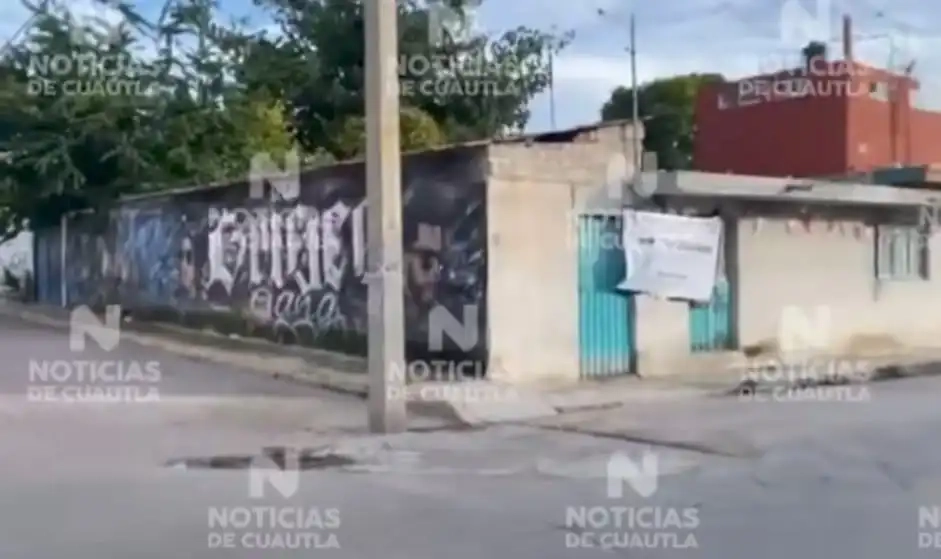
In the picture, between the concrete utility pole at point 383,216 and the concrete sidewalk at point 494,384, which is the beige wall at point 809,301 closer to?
the concrete sidewalk at point 494,384

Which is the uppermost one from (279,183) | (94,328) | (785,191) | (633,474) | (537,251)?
(279,183)

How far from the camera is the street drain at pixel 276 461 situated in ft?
31.0

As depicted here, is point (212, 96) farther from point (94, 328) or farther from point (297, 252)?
point (297, 252)

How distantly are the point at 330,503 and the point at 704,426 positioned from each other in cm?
465

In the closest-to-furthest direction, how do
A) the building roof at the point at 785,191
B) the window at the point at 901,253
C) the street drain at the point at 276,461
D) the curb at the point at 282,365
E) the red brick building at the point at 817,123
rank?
the street drain at the point at 276,461, the curb at the point at 282,365, the building roof at the point at 785,191, the window at the point at 901,253, the red brick building at the point at 817,123

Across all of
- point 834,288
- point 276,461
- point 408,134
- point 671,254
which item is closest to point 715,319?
point 671,254

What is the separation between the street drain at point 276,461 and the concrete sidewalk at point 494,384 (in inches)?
86.9

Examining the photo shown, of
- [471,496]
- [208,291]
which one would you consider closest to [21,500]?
[471,496]

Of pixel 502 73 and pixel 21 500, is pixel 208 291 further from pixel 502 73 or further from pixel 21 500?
pixel 21 500

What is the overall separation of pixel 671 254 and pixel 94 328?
13.1 metres

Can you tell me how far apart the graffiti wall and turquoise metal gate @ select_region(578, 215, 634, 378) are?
1.52 meters

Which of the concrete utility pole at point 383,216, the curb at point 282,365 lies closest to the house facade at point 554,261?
the curb at point 282,365

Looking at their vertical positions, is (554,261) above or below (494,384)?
above

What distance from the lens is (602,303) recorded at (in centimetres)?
1496
